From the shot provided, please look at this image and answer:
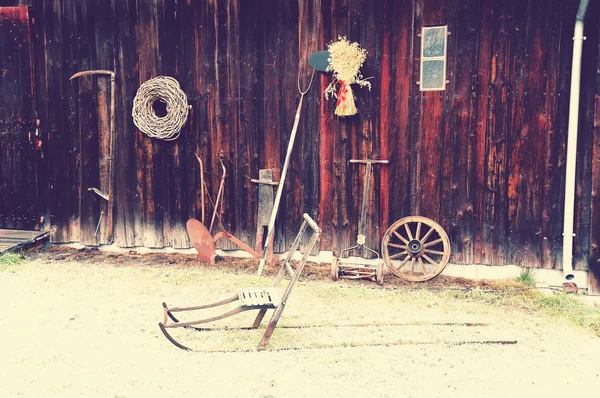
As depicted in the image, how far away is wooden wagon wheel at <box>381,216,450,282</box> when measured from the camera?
679 centimetres

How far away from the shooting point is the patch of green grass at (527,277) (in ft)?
21.4

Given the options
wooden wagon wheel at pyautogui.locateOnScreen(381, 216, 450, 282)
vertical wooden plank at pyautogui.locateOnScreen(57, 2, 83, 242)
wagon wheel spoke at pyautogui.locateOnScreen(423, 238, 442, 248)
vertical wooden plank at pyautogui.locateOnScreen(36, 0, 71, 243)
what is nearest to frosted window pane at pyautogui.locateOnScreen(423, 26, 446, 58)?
wooden wagon wheel at pyautogui.locateOnScreen(381, 216, 450, 282)

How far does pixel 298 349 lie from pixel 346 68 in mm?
3430

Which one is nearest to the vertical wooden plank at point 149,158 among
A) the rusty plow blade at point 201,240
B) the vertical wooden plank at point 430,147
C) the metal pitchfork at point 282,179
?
the rusty plow blade at point 201,240

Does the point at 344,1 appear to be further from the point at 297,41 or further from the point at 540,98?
the point at 540,98

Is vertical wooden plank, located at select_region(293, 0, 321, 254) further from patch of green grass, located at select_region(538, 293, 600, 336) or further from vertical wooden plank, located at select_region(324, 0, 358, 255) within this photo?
patch of green grass, located at select_region(538, 293, 600, 336)

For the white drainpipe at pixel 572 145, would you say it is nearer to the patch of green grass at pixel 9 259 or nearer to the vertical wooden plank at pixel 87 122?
the vertical wooden plank at pixel 87 122

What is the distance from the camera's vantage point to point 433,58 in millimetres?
6754

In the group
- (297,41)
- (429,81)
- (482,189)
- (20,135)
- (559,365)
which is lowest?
(559,365)

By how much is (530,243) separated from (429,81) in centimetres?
208

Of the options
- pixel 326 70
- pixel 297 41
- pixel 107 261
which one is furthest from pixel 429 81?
pixel 107 261

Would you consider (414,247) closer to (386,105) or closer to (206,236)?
(386,105)

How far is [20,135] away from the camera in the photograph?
823 centimetres

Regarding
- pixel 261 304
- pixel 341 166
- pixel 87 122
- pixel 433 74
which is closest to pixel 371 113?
pixel 341 166
